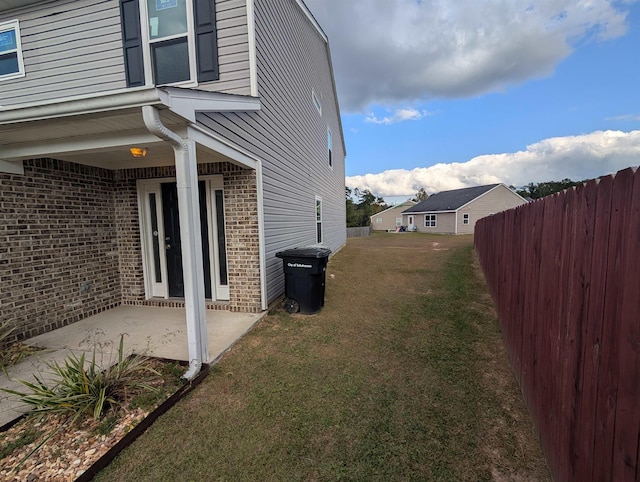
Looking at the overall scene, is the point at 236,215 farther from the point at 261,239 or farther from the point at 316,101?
the point at 316,101

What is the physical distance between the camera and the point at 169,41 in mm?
5180

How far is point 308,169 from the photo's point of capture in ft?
29.1

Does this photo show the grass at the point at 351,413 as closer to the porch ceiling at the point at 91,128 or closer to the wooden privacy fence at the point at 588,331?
the wooden privacy fence at the point at 588,331

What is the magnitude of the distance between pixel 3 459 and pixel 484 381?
13.2 ft

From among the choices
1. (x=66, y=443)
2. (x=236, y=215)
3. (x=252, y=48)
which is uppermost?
(x=252, y=48)

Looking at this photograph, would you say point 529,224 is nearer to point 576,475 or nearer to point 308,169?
point 576,475

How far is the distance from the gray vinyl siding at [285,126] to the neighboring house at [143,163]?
0.18 feet

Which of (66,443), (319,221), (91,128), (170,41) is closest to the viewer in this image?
(66,443)

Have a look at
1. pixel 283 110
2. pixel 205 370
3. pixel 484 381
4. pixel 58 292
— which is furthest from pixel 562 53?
pixel 58 292

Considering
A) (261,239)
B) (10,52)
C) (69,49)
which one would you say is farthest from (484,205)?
(10,52)

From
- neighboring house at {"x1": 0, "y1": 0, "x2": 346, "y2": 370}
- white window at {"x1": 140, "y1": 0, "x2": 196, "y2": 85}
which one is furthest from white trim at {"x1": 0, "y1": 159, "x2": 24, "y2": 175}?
white window at {"x1": 140, "y1": 0, "x2": 196, "y2": 85}

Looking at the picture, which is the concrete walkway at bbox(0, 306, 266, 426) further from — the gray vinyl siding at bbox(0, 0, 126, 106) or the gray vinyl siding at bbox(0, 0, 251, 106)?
the gray vinyl siding at bbox(0, 0, 126, 106)

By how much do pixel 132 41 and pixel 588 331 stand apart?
24.1ft

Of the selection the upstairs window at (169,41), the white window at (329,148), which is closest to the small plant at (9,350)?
the upstairs window at (169,41)
